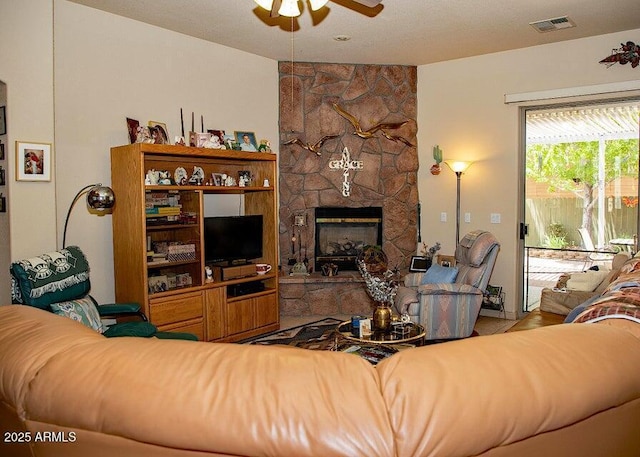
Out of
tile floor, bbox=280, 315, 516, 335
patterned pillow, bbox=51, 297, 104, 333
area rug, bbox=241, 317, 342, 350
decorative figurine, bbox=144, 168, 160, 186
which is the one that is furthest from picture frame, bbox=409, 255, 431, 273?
patterned pillow, bbox=51, 297, 104, 333

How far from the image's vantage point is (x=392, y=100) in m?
6.38

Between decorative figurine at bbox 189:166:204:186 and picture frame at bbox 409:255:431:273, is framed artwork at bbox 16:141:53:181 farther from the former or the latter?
picture frame at bbox 409:255:431:273

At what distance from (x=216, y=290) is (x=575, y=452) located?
13.3 feet

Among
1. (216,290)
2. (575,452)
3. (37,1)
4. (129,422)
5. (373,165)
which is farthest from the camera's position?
(373,165)

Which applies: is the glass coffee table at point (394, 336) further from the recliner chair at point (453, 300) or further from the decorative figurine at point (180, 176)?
the decorative figurine at point (180, 176)

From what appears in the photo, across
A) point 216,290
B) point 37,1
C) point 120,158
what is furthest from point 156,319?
point 37,1

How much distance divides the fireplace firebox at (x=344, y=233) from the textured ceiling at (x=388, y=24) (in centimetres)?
185

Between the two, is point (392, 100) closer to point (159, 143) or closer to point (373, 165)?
point (373, 165)

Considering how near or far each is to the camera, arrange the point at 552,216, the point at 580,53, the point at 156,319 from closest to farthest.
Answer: the point at 156,319
the point at 580,53
the point at 552,216

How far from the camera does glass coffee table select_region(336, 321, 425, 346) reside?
11.9 feet

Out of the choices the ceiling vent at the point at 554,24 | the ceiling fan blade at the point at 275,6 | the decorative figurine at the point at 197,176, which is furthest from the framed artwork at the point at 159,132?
the ceiling vent at the point at 554,24

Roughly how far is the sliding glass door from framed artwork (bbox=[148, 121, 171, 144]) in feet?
12.9

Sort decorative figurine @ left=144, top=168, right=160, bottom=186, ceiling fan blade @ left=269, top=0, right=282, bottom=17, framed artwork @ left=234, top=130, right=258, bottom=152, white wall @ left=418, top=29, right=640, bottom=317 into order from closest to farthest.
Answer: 1. ceiling fan blade @ left=269, top=0, right=282, bottom=17
2. decorative figurine @ left=144, top=168, right=160, bottom=186
3. white wall @ left=418, top=29, right=640, bottom=317
4. framed artwork @ left=234, top=130, right=258, bottom=152

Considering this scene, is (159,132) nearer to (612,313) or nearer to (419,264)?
(419,264)
